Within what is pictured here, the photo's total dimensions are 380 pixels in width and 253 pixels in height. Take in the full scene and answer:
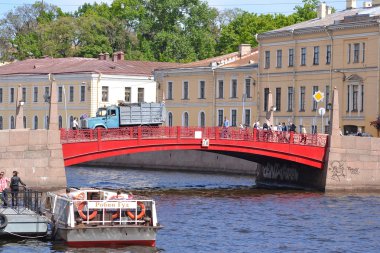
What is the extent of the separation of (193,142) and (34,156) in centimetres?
864

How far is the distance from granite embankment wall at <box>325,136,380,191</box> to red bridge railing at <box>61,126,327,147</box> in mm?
965

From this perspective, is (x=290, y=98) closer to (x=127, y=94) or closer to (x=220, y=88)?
(x=220, y=88)

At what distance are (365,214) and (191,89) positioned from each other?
42766mm

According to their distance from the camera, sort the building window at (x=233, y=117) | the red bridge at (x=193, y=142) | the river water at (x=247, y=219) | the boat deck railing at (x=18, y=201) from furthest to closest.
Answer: the building window at (x=233, y=117), the red bridge at (x=193, y=142), the river water at (x=247, y=219), the boat deck railing at (x=18, y=201)

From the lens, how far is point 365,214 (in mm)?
52344

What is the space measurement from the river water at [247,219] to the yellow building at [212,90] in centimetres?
1835

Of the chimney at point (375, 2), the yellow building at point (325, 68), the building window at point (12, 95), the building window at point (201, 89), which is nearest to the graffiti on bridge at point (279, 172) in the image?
the yellow building at point (325, 68)

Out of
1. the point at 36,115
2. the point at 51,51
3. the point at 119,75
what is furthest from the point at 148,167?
the point at 51,51

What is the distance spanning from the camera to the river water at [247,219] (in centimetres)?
4259

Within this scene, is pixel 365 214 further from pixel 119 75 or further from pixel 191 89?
pixel 119 75

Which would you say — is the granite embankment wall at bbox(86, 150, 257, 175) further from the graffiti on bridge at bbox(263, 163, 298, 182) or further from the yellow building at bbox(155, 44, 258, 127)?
the yellow building at bbox(155, 44, 258, 127)

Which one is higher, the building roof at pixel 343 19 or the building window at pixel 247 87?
the building roof at pixel 343 19

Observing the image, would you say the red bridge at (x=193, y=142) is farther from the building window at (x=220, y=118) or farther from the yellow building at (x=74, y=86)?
the yellow building at (x=74, y=86)

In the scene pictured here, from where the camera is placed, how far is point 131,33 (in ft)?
413
